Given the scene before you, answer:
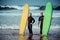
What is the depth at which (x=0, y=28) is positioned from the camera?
23.1m

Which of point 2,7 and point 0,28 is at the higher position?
point 2,7

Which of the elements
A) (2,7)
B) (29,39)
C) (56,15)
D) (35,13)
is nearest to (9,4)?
(2,7)

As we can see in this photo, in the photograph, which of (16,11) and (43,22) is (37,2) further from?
(43,22)

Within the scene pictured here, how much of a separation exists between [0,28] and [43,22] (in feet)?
15.8

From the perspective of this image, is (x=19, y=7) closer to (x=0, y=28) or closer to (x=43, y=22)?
(x=0, y=28)

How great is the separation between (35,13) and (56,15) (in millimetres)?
1547

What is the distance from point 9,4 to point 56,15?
3.54m

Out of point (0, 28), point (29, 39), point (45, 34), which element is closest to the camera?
point (29, 39)

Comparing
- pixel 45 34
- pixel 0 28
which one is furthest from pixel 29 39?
pixel 0 28

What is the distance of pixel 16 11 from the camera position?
23.6 meters

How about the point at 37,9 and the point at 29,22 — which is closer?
the point at 29,22

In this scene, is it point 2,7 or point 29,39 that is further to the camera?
point 2,7

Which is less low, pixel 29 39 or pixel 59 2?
pixel 59 2

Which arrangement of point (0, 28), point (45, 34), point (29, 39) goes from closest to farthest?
point (29, 39), point (45, 34), point (0, 28)
